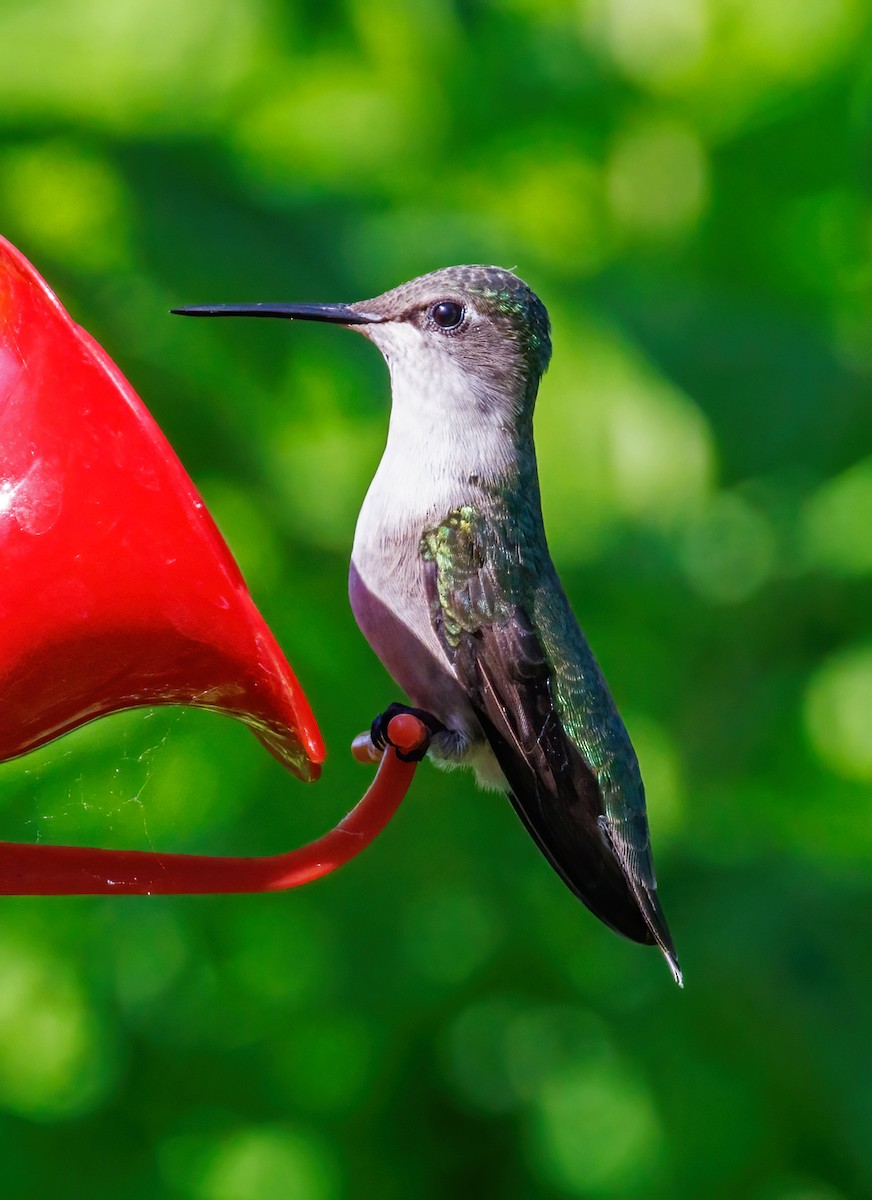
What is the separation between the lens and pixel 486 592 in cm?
186

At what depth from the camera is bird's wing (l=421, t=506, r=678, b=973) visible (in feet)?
5.89

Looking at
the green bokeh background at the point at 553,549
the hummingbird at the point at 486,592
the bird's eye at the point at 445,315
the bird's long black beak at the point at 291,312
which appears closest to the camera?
the bird's long black beak at the point at 291,312

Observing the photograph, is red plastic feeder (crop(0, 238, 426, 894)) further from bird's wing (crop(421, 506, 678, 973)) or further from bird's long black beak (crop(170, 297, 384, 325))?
bird's wing (crop(421, 506, 678, 973))

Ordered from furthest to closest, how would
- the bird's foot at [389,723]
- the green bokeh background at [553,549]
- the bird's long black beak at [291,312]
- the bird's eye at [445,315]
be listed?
the green bokeh background at [553,549] < the bird's eye at [445,315] < the bird's long black beak at [291,312] < the bird's foot at [389,723]

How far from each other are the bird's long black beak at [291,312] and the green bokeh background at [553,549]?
1133 millimetres

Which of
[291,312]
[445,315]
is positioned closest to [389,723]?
[291,312]

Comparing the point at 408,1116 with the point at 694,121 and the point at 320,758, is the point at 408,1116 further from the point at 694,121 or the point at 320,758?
the point at 694,121

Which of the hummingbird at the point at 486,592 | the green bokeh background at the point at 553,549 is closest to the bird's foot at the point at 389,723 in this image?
the hummingbird at the point at 486,592

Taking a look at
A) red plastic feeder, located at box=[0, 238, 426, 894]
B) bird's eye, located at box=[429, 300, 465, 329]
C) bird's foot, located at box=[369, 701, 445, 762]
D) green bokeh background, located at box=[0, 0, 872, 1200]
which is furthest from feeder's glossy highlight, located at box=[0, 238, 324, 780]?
green bokeh background, located at box=[0, 0, 872, 1200]

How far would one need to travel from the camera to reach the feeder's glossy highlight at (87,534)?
118cm

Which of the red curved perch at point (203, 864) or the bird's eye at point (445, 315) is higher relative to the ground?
the bird's eye at point (445, 315)

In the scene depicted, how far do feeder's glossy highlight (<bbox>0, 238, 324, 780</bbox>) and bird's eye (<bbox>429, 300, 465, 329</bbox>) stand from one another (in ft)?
2.96

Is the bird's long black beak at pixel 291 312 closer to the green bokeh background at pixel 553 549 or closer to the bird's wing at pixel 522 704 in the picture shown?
the bird's wing at pixel 522 704

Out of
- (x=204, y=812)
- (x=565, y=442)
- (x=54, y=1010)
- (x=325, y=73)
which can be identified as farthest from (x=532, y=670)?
(x=325, y=73)
